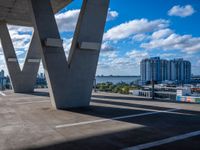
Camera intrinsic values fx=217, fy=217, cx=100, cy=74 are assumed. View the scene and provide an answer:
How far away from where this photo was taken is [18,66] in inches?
806

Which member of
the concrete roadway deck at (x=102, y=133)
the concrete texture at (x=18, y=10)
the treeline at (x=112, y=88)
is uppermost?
the concrete texture at (x=18, y=10)

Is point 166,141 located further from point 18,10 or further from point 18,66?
point 18,66

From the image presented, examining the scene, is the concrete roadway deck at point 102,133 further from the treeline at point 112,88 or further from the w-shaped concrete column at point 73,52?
the treeline at point 112,88

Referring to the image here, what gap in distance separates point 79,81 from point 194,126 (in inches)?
224

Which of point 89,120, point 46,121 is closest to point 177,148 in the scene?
point 89,120

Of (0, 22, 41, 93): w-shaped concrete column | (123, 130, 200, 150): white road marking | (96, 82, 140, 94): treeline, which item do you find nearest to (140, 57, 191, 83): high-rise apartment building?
(96, 82, 140, 94): treeline

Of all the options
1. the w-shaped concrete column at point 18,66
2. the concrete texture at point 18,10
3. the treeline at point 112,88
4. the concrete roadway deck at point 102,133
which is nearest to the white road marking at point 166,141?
the concrete roadway deck at point 102,133

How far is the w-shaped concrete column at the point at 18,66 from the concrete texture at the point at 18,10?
3.70ft

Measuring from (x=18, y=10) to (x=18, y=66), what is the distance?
208 inches

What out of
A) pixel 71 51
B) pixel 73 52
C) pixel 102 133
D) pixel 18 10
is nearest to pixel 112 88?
pixel 18 10

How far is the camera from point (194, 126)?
626 centimetres

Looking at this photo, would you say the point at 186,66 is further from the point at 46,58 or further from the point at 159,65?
the point at 46,58

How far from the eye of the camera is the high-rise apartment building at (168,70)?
247ft

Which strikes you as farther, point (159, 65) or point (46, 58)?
point (159, 65)
